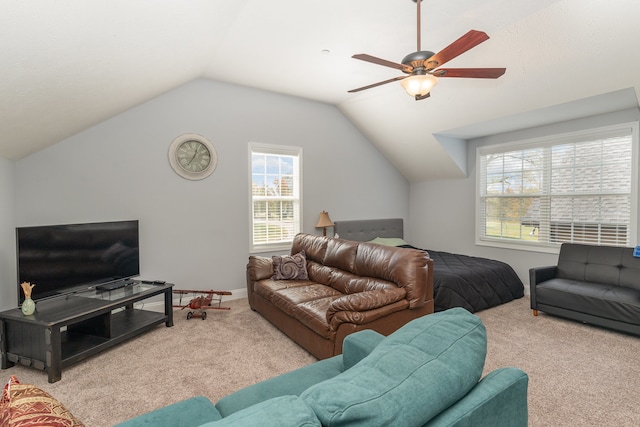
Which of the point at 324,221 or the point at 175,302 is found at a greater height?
the point at 324,221

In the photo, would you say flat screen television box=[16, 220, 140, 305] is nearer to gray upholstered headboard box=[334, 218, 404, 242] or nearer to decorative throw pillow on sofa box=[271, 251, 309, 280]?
decorative throw pillow on sofa box=[271, 251, 309, 280]

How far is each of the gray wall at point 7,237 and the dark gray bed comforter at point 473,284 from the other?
433 centimetres

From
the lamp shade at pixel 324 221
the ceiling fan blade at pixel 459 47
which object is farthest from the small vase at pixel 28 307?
the ceiling fan blade at pixel 459 47

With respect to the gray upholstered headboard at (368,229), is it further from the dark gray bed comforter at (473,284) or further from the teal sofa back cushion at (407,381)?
the teal sofa back cushion at (407,381)

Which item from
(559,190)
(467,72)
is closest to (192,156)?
(467,72)

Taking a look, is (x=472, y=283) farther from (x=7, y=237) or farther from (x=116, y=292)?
(x=7, y=237)

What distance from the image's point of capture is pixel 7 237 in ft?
10.2

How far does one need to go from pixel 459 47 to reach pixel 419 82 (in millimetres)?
354

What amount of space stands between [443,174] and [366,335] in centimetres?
465

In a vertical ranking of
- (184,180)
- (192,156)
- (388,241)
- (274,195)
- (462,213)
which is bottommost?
(388,241)

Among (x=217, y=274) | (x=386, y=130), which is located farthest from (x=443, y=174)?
(x=217, y=274)

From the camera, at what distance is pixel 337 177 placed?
5.50 meters

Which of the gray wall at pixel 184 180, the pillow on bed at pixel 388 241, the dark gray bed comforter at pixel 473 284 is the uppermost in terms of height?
the gray wall at pixel 184 180

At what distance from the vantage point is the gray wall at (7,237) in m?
3.02
